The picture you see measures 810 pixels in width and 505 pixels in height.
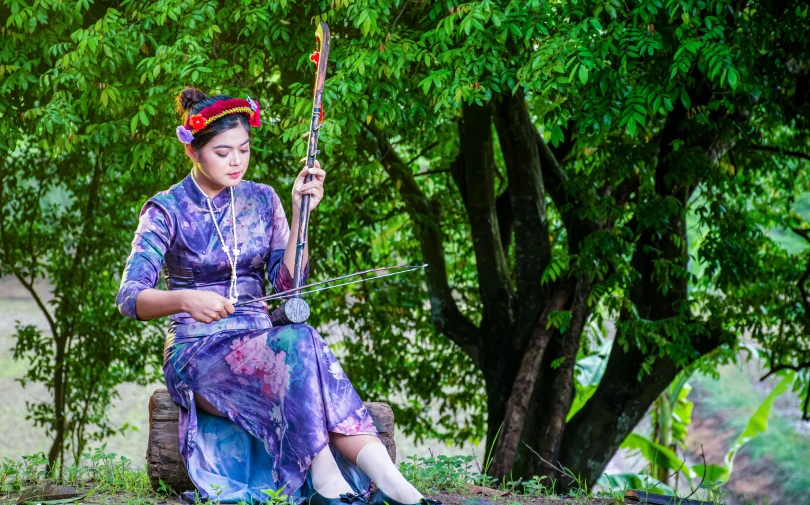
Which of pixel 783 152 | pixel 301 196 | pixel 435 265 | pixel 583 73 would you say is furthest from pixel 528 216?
pixel 301 196

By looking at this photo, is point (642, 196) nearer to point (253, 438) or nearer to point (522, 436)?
point (522, 436)

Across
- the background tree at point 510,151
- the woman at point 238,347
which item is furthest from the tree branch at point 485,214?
the woman at point 238,347

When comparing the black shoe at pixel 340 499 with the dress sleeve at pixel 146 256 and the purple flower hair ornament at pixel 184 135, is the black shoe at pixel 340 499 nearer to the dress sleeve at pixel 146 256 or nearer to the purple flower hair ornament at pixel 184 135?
the dress sleeve at pixel 146 256

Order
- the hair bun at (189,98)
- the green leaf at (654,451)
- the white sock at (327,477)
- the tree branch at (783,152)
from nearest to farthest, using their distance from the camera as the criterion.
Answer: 1. the white sock at (327,477)
2. the hair bun at (189,98)
3. the tree branch at (783,152)
4. the green leaf at (654,451)

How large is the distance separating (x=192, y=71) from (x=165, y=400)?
168 centimetres

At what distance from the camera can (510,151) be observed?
6613 millimetres

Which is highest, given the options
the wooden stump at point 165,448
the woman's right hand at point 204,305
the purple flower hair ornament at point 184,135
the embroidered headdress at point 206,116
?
the embroidered headdress at point 206,116

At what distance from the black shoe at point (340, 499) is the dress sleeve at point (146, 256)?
891 mm

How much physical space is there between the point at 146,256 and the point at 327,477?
105 cm

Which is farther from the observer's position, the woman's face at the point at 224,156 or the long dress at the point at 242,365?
the woman's face at the point at 224,156

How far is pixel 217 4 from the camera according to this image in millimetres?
4934

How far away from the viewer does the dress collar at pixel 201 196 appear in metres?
3.71

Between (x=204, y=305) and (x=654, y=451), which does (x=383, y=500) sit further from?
(x=654, y=451)

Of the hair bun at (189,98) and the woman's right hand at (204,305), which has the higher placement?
the hair bun at (189,98)
